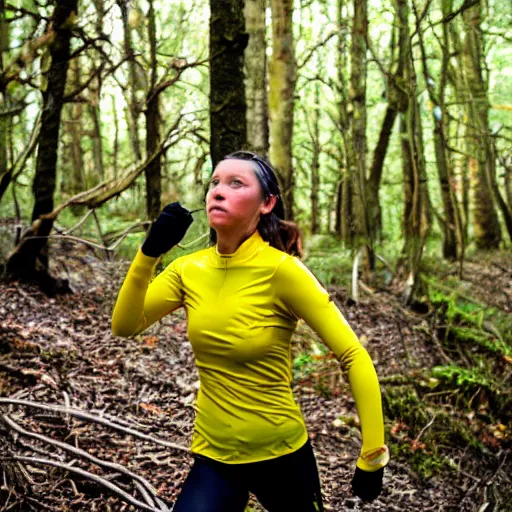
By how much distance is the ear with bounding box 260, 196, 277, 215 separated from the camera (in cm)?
253

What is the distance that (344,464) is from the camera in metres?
5.00

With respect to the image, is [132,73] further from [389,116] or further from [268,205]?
[268,205]

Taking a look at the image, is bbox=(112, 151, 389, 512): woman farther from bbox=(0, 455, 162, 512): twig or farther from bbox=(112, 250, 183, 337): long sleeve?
bbox=(0, 455, 162, 512): twig

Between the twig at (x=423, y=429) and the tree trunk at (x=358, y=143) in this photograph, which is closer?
the twig at (x=423, y=429)

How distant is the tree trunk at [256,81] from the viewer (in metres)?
6.32

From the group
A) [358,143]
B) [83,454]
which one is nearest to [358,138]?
[358,143]

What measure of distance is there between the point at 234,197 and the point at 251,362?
2.20 feet

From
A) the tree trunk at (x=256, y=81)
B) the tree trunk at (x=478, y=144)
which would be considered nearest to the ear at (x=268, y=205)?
the tree trunk at (x=256, y=81)

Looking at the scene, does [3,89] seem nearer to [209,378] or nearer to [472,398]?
[209,378]

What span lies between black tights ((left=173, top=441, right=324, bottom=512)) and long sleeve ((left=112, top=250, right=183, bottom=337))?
63 centimetres

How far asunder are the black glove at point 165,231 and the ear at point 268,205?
13.6 inches

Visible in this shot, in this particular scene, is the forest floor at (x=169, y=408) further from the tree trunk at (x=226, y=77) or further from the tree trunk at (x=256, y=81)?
the tree trunk at (x=256, y=81)

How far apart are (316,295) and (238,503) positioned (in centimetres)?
88

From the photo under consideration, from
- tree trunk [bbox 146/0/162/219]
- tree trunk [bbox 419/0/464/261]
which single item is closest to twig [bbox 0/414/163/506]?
tree trunk [bbox 146/0/162/219]
